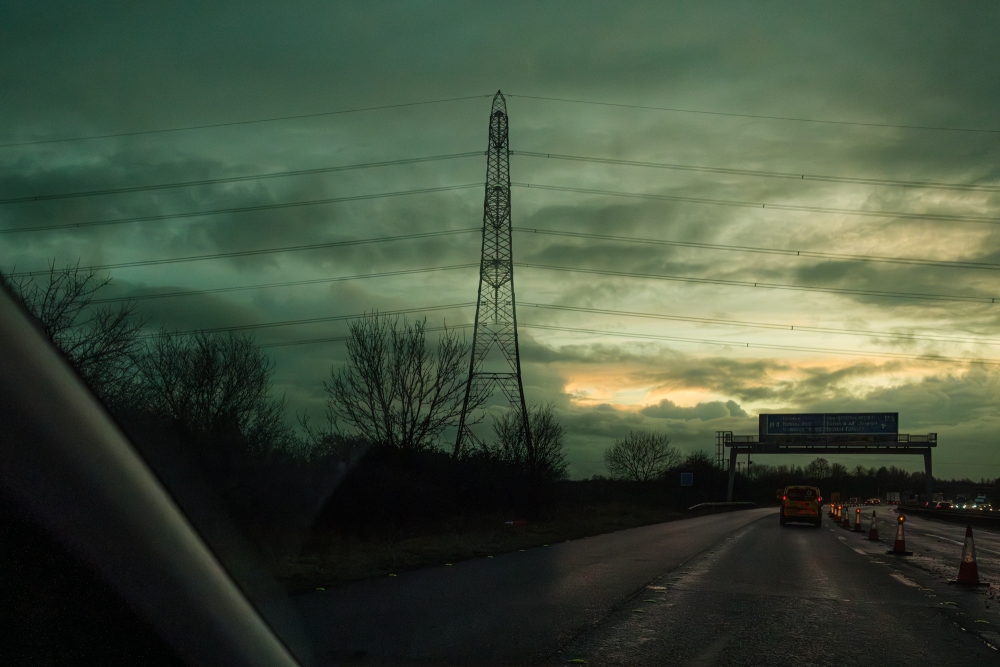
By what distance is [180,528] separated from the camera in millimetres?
3881

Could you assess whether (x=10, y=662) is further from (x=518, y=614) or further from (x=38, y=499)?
(x=518, y=614)

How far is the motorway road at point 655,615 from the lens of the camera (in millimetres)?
8453

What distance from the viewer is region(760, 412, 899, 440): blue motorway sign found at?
77312mm

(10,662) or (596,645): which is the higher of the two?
(10,662)

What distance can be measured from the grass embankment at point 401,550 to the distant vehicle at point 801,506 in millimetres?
9592

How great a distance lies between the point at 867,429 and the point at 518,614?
74.2 metres

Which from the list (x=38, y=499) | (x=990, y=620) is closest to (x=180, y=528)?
(x=38, y=499)

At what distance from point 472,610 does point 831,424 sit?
73.6 metres

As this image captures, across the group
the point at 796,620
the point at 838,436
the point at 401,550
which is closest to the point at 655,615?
the point at 796,620

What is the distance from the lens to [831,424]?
257 ft

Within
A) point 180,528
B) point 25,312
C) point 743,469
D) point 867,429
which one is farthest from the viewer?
point 743,469

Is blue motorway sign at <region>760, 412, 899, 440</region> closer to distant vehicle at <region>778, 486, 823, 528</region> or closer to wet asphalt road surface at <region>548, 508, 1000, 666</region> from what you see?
distant vehicle at <region>778, 486, 823, 528</region>

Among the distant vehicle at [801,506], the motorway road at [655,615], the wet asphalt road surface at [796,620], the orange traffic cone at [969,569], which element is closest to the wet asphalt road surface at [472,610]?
the motorway road at [655,615]

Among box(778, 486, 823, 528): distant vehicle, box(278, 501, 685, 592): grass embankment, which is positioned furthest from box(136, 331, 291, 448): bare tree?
box(778, 486, 823, 528): distant vehicle
